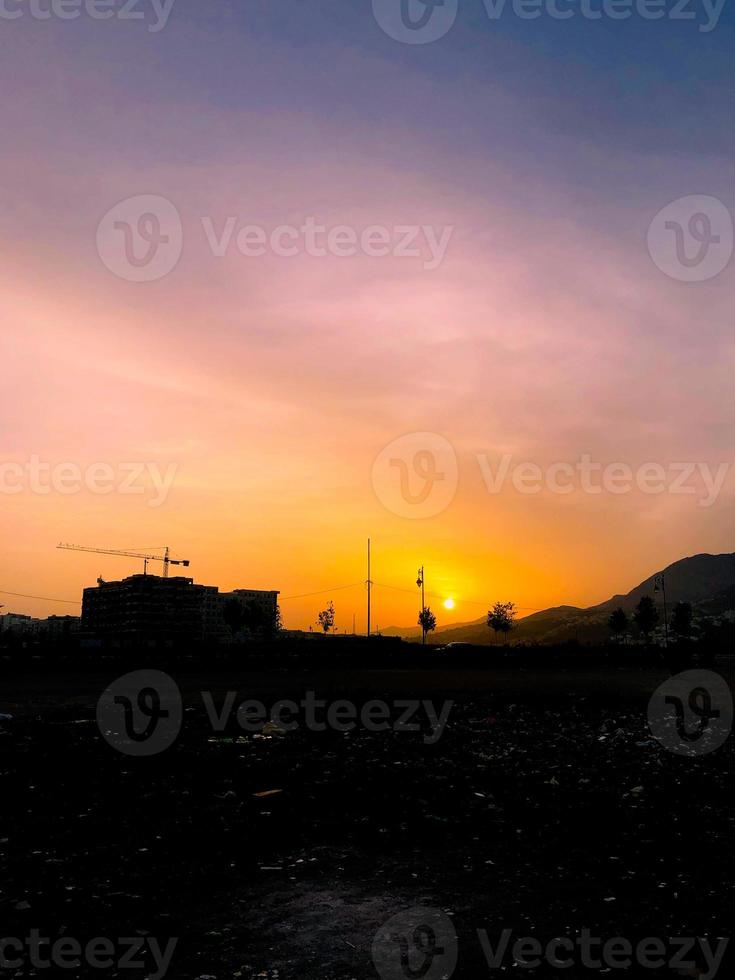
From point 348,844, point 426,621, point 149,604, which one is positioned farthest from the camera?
point 149,604

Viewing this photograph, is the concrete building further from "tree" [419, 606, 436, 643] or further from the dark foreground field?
the dark foreground field

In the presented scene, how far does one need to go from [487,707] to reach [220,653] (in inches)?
1272

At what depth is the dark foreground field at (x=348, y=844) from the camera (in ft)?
15.3

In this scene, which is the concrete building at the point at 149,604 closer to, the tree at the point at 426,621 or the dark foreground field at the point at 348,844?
the tree at the point at 426,621

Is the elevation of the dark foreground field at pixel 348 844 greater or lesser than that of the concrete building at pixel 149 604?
lesser

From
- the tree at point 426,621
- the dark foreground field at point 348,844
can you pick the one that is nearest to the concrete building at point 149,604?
the tree at point 426,621

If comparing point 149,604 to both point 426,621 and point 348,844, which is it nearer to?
point 426,621

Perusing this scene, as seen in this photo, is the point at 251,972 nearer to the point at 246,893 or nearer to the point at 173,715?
the point at 246,893

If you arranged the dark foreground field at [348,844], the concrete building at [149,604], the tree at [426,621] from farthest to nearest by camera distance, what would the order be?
the concrete building at [149,604] → the tree at [426,621] → the dark foreground field at [348,844]

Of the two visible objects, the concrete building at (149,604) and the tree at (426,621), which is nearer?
the tree at (426,621)

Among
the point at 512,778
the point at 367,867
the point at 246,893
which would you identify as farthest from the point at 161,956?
the point at 512,778

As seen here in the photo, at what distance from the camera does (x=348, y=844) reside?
6.54m

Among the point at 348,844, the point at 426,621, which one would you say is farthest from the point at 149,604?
the point at 348,844

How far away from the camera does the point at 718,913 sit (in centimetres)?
486
